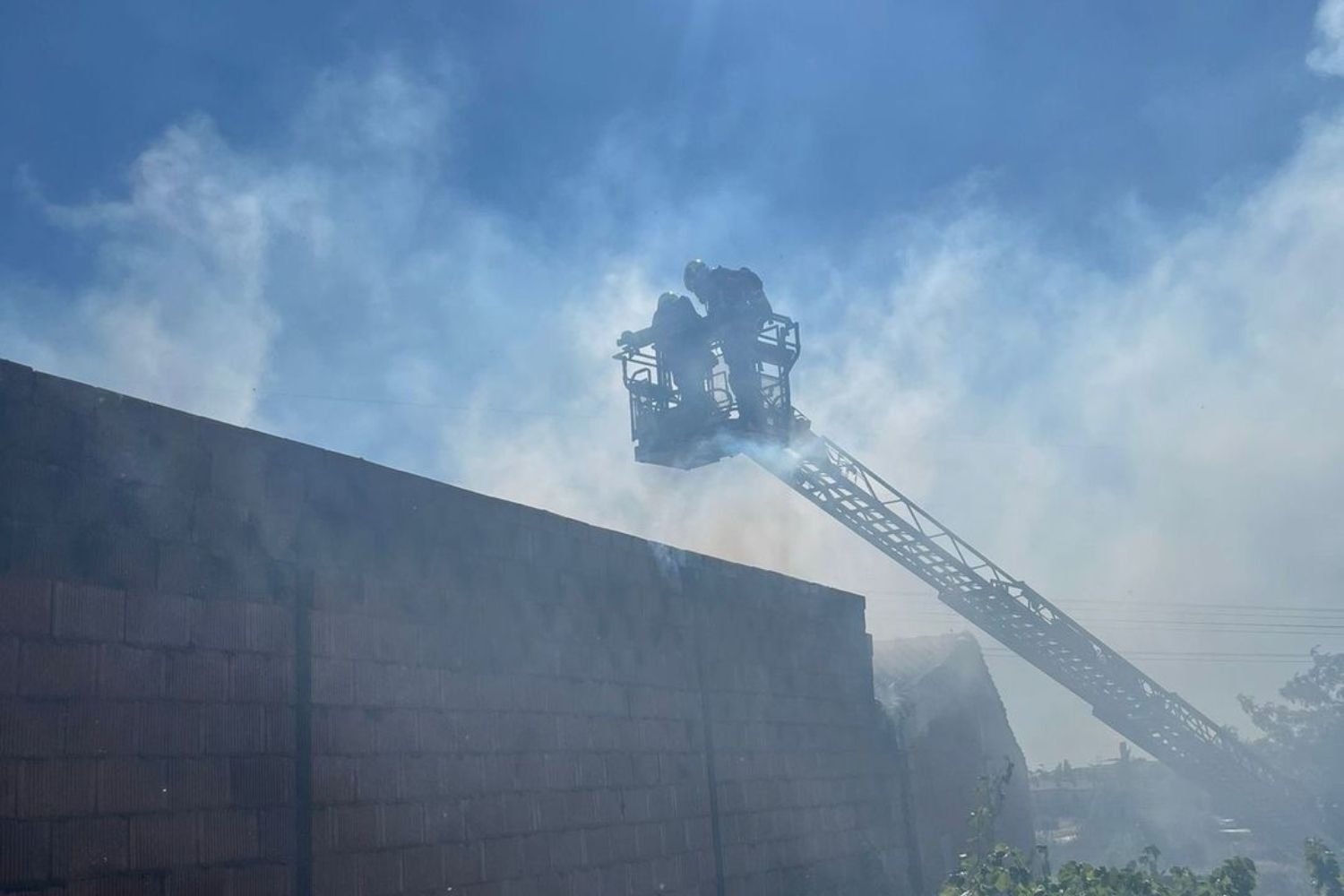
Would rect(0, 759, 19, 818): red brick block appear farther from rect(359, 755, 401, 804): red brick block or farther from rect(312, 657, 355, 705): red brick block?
rect(359, 755, 401, 804): red brick block

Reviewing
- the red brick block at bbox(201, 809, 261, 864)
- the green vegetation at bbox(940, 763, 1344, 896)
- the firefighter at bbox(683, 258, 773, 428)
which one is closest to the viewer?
the red brick block at bbox(201, 809, 261, 864)

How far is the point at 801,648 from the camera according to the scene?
44.1ft

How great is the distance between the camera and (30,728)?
5.54 meters

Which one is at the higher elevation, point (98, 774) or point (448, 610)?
point (448, 610)

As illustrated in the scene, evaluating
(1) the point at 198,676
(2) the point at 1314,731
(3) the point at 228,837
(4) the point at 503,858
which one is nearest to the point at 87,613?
(1) the point at 198,676

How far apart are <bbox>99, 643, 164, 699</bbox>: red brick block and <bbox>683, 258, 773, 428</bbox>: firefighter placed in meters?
10.3

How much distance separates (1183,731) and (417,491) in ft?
64.6

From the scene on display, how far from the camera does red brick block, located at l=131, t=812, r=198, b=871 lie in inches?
230

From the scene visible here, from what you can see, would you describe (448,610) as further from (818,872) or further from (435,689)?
(818,872)

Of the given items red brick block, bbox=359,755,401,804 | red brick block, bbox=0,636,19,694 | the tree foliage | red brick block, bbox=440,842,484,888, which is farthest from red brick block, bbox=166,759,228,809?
the tree foliage

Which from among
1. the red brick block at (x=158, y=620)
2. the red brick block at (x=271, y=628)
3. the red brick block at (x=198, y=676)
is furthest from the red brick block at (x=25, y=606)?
the red brick block at (x=271, y=628)

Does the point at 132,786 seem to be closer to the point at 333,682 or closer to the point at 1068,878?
the point at 333,682

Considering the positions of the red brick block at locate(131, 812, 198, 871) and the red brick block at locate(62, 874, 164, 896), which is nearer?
the red brick block at locate(62, 874, 164, 896)

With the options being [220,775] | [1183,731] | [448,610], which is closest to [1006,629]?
[1183,731]
